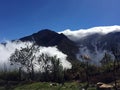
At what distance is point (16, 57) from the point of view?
585ft

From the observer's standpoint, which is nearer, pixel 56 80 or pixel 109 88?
pixel 109 88

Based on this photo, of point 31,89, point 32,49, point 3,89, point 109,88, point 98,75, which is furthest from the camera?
point 32,49

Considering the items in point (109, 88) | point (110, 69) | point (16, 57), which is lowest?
point (109, 88)

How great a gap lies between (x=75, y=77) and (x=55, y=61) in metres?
15.8

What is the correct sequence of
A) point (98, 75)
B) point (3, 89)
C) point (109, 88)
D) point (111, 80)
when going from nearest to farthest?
point (109, 88), point (3, 89), point (111, 80), point (98, 75)

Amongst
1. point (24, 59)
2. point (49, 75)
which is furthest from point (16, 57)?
point (49, 75)

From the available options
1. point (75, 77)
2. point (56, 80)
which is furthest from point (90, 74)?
point (56, 80)

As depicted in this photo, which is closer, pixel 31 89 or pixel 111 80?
pixel 31 89

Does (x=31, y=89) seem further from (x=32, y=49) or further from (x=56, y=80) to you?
(x=32, y=49)

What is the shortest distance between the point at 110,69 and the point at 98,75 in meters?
7.94

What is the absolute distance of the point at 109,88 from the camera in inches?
4117

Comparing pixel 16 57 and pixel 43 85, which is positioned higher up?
pixel 16 57

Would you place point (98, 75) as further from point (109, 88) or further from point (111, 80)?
point (109, 88)

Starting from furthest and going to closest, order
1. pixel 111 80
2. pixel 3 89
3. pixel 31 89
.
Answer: pixel 111 80 < pixel 3 89 < pixel 31 89
